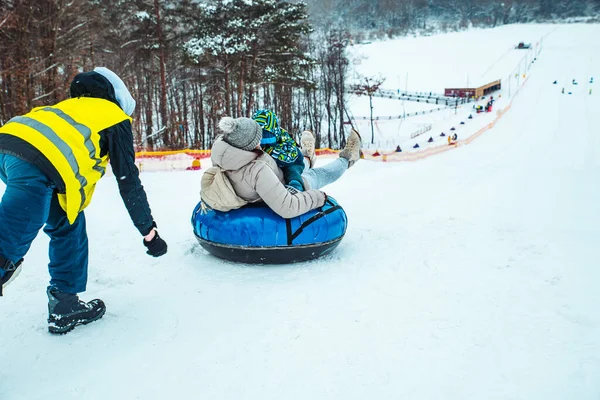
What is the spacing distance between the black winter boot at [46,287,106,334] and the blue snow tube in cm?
113

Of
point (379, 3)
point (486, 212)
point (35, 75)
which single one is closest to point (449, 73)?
point (35, 75)

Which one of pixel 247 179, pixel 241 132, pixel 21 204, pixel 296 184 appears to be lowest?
pixel 296 184

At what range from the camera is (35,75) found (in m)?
12.4

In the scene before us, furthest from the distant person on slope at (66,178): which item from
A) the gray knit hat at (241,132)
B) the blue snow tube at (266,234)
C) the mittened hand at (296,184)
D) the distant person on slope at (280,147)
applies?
the mittened hand at (296,184)

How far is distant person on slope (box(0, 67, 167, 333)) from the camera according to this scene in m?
1.98

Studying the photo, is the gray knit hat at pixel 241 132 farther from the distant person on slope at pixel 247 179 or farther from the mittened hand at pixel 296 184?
the mittened hand at pixel 296 184

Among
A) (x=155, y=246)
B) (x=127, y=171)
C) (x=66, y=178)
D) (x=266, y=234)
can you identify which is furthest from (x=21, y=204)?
(x=266, y=234)

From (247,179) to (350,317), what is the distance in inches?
50.9

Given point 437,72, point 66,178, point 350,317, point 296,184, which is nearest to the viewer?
point 66,178

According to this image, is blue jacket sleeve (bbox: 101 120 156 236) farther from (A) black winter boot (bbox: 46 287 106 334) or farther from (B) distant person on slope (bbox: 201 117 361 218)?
(B) distant person on slope (bbox: 201 117 361 218)

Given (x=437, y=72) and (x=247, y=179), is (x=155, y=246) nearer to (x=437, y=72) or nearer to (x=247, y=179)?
(x=247, y=179)

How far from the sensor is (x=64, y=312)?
2396mm

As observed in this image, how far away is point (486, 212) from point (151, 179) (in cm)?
558

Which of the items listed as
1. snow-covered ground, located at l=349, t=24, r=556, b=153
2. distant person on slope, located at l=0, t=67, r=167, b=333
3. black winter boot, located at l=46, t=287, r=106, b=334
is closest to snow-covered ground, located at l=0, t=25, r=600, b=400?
black winter boot, located at l=46, t=287, r=106, b=334
